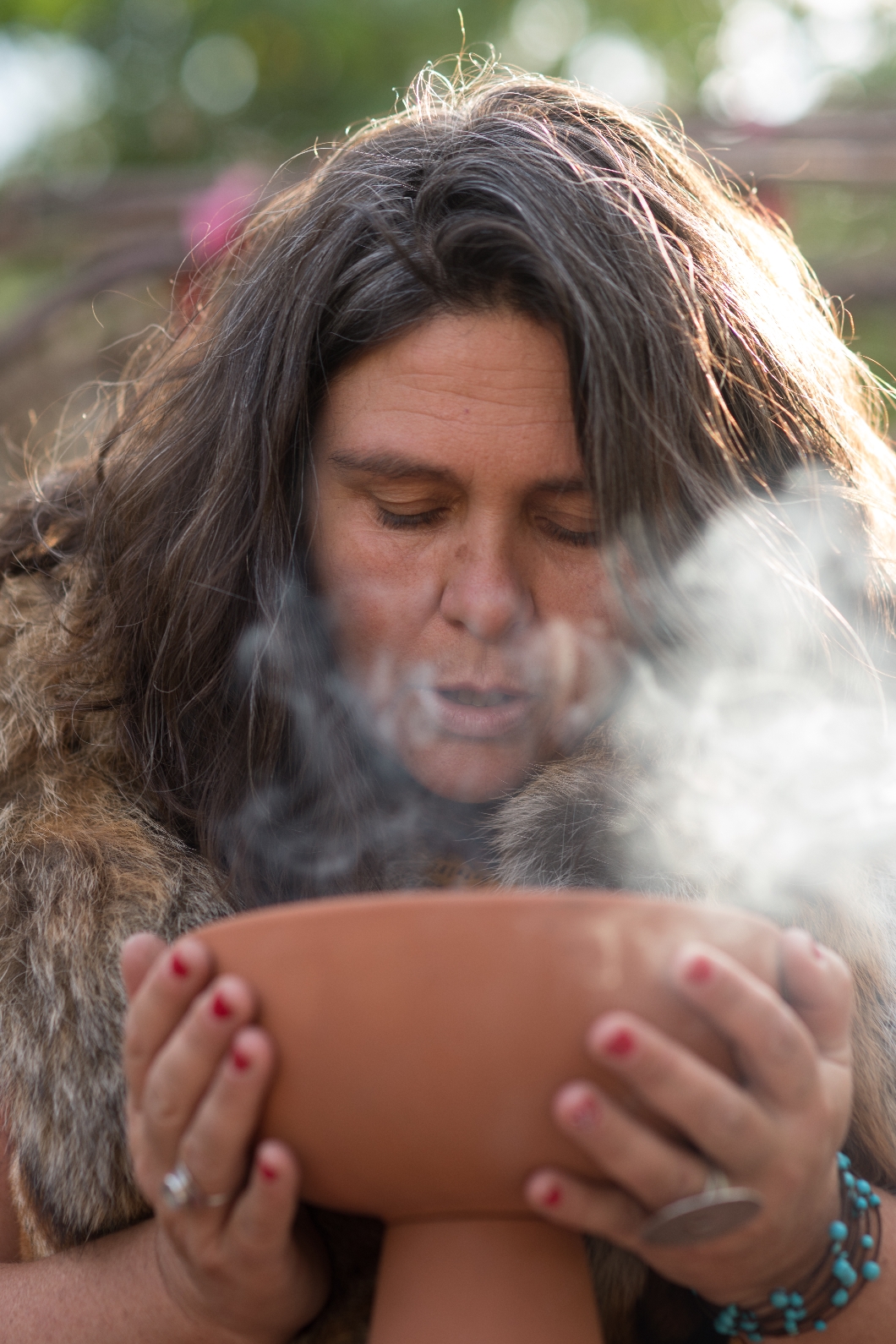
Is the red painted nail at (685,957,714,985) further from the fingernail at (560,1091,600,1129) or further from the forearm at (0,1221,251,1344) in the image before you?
the forearm at (0,1221,251,1344)

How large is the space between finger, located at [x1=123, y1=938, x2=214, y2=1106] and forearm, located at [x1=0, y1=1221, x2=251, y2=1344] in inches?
16.3

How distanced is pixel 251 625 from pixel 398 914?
3.17 ft

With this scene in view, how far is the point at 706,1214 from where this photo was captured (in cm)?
86

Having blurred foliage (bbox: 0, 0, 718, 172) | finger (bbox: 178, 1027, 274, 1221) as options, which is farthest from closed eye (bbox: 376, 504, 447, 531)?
blurred foliage (bbox: 0, 0, 718, 172)

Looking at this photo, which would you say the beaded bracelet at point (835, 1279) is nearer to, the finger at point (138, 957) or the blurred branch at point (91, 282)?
the finger at point (138, 957)

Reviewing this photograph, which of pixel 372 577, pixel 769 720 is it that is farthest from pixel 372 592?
pixel 769 720

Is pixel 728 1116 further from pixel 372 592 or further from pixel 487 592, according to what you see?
pixel 372 592

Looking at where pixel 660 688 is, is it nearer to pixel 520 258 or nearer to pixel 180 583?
pixel 520 258

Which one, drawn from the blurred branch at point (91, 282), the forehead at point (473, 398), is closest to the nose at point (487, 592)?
the forehead at point (473, 398)

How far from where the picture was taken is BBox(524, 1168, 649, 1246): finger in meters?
0.84

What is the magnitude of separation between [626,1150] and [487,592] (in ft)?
2.61

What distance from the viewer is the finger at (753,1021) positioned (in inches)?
32.0

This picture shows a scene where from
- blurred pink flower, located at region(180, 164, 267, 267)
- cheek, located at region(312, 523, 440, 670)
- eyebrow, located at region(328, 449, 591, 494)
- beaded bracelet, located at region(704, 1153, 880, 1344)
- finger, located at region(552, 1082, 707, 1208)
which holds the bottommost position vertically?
beaded bracelet, located at region(704, 1153, 880, 1344)

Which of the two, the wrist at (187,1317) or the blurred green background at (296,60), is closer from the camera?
the wrist at (187,1317)
